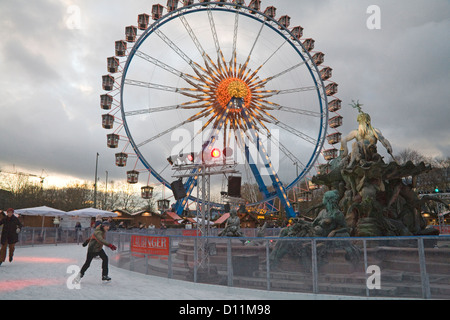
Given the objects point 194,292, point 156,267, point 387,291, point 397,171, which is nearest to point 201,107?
point 397,171

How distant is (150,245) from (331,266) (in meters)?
5.35

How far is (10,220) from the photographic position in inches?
452

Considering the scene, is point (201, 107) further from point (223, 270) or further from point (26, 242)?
point (223, 270)

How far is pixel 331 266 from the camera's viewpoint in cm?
704

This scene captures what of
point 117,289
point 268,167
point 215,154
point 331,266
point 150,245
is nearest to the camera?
point 331,266

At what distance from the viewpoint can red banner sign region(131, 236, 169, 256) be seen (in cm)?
975

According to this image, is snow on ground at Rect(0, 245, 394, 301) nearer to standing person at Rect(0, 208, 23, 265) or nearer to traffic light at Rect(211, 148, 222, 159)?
standing person at Rect(0, 208, 23, 265)

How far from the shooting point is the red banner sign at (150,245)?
975 cm

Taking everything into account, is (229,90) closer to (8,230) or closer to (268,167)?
(268,167)

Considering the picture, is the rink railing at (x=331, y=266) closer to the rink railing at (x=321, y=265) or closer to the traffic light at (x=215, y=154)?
the rink railing at (x=321, y=265)

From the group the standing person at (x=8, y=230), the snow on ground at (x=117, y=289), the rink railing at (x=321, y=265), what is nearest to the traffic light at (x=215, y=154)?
the rink railing at (x=321, y=265)

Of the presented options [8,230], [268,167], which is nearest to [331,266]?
[8,230]

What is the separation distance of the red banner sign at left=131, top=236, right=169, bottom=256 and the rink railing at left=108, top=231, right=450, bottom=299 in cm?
84
